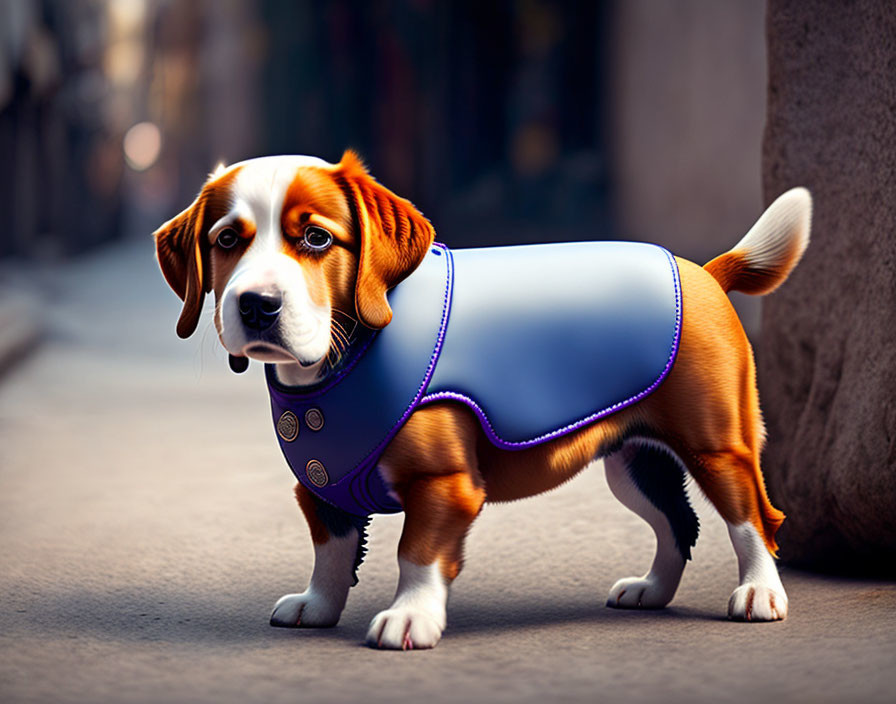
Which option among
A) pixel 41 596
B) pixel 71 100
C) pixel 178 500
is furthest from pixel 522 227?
pixel 41 596

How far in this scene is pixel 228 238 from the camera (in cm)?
223

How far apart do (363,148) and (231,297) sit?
1266cm

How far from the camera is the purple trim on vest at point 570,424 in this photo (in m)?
2.29

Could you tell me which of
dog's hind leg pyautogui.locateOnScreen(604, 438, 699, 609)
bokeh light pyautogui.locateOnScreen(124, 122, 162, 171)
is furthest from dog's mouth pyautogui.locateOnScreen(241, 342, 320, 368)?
bokeh light pyautogui.locateOnScreen(124, 122, 162, 171)

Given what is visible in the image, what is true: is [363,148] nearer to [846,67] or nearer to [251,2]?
[251,2]

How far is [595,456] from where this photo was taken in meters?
2.45

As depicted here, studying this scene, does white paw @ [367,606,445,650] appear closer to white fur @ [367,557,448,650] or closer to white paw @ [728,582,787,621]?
white fur @ [367,557,448,650]

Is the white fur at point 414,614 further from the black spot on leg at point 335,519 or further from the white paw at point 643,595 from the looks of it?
the white paw at point 643,595

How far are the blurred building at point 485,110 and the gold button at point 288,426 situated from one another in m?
6.13

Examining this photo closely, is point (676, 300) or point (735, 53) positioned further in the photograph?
point (735, 53)

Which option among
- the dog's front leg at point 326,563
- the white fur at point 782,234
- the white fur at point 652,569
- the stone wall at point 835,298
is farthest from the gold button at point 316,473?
the stone wall at point 835,298

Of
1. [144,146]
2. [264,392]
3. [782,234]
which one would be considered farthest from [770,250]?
[144,146]

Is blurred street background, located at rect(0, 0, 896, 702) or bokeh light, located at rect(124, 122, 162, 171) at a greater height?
blurred street background, located at rect(0, 0, 896, 702)

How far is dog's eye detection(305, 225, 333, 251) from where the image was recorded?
2.22 m
